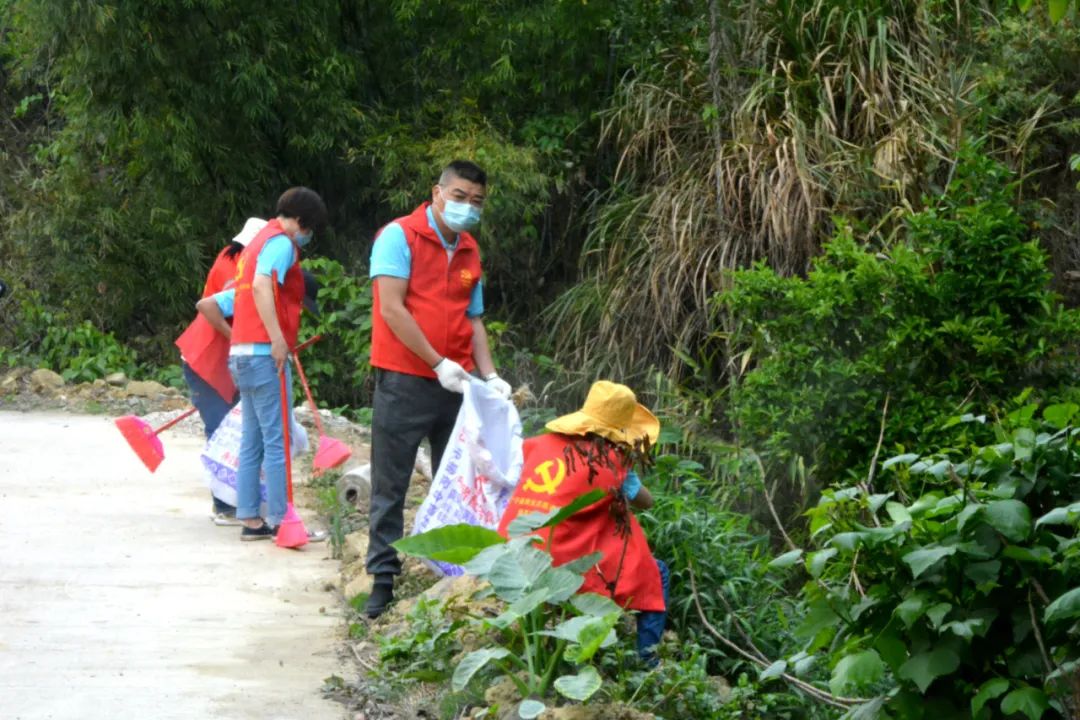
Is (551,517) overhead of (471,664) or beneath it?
overhead

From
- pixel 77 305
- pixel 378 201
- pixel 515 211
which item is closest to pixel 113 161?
pixel 77 305

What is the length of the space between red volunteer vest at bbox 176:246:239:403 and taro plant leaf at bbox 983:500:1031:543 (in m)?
5.46

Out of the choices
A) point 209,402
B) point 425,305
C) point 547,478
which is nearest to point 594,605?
point 547,478

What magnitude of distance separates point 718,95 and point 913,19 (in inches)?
57.7

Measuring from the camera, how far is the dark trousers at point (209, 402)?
8.79m

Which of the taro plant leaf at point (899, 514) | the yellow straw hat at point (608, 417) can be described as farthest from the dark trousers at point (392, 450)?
the taro plant leaf at point (899, 514)

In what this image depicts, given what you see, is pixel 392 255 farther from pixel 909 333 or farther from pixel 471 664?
pixel 909 333

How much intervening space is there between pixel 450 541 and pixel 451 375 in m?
1.33

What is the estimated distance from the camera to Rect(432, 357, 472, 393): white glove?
6.33 m

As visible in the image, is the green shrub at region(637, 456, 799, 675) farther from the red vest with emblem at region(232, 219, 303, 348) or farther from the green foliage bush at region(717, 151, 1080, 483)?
the red vest with emblem at region(232, 219, 303, 348)

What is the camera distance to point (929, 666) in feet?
13.0

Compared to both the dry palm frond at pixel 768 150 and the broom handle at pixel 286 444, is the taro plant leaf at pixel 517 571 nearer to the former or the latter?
the broom handle at pixel 286 444

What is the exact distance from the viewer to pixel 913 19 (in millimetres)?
10789

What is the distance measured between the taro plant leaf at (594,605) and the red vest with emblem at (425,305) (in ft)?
5.79
